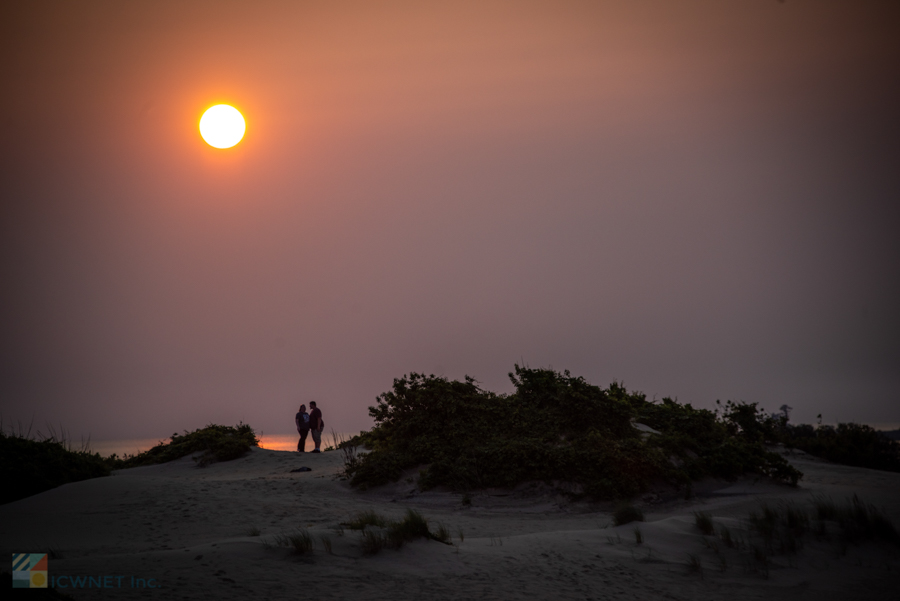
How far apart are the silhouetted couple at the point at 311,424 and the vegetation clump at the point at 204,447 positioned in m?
1.87

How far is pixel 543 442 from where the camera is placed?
1506cm

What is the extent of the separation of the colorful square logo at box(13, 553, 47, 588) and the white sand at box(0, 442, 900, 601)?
18 centimetres

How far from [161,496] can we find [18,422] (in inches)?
320

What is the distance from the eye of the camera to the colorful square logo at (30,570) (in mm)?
5222

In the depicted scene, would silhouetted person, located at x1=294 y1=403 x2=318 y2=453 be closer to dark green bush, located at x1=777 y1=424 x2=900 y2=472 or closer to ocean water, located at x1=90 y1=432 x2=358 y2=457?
ocean water, located at x1=90 y1=432 x2=358 y2=457

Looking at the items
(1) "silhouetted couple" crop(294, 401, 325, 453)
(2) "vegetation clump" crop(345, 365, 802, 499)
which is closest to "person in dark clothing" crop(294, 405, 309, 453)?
(1) "silhouetted couple" crop(294, 401, 325, 453)

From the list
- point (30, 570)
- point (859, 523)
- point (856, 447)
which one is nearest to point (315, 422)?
point (30, 570)

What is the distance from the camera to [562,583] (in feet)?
23.5

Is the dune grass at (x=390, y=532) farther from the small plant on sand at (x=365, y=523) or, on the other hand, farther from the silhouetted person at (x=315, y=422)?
the silhouetted person at (x=315, y=422)

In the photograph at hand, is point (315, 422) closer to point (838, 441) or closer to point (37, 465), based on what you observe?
point (37, 465)

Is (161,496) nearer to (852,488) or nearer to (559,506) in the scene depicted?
(559,506)

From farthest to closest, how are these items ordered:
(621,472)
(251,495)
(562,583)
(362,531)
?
(621,472) → (251,495) → (362,531) → (562,583)

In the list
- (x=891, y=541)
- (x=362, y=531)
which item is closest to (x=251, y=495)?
(x=362, y=531)

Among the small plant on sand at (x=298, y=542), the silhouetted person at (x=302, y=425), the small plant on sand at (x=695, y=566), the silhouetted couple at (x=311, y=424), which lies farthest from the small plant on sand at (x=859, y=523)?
the silhouetted person at (x=302, y=425)
